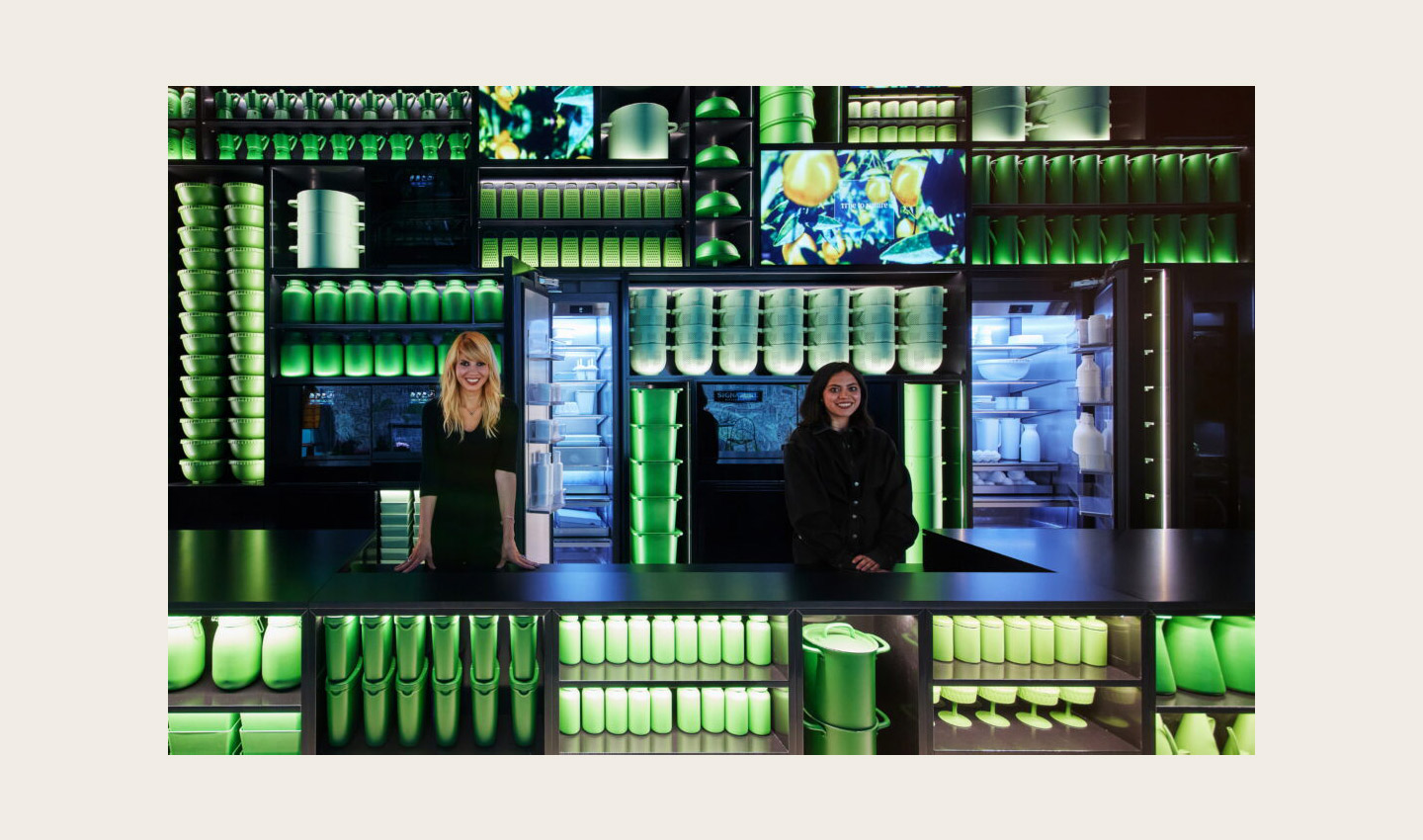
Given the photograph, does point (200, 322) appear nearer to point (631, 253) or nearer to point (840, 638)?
point (631, 253)

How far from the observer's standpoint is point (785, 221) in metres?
4.45

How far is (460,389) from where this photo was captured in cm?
280

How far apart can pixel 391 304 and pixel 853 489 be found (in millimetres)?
3087

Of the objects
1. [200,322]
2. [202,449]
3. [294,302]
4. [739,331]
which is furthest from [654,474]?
[200,322]

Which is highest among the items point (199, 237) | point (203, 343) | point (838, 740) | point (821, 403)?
point (199, 237)

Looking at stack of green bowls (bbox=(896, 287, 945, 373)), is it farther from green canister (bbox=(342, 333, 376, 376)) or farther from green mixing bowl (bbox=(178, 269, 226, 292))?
green mixing bowl (bbox=(178, 269, 226, 292))

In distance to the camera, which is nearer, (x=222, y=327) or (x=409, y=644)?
(x=409, y=644)

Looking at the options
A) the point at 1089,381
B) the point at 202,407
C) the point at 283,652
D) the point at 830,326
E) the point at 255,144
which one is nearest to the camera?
the point at 283,652

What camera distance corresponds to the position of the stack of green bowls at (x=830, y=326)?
4.38m

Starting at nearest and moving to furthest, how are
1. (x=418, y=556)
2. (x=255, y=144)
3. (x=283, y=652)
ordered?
(x=283, y=652)
(x=418, y=556)
(x=255, y=144)

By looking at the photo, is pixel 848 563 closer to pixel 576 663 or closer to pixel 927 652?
pixel 927 652

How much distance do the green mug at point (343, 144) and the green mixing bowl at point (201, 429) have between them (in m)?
1.75

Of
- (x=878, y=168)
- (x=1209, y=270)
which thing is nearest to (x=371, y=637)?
(x=878, y=168)

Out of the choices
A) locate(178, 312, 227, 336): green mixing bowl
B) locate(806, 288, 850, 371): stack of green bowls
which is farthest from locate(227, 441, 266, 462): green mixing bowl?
locate(806, 288, 850, 371): stack of green bowls
